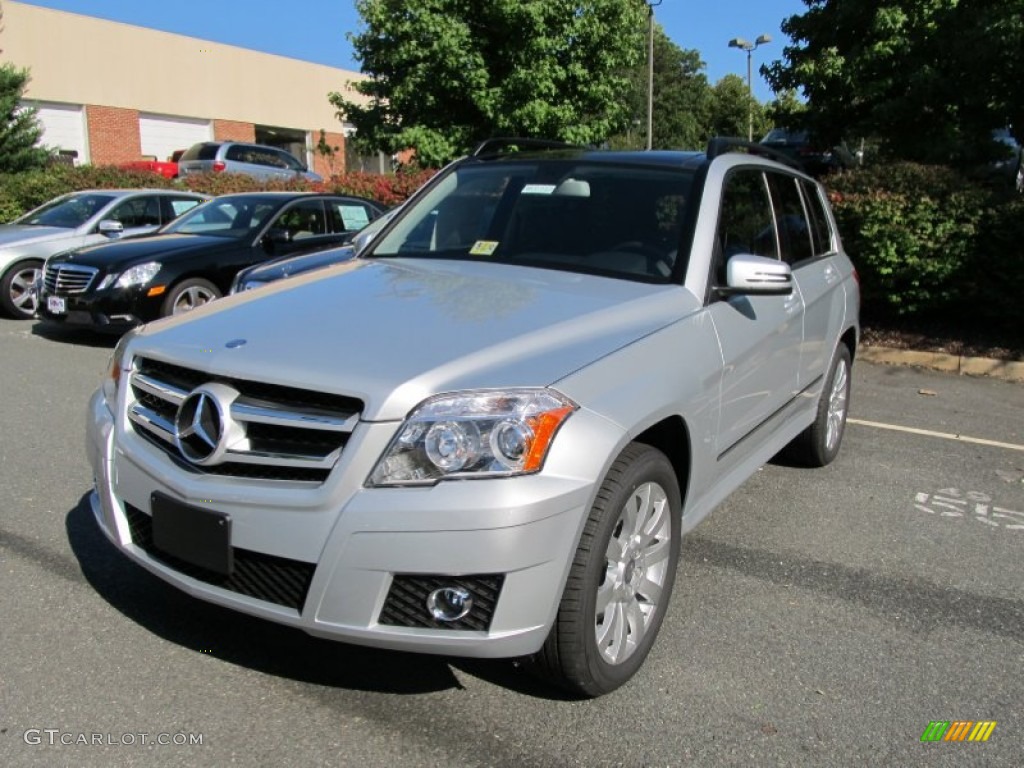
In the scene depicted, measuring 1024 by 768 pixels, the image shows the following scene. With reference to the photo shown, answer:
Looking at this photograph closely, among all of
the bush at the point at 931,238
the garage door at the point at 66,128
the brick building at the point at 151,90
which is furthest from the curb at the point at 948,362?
the garage door at the point at 66,128

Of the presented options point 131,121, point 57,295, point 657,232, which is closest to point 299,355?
point 657,232

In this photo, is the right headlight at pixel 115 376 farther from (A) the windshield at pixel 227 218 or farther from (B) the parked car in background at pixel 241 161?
(B) the parked car in background at pixel 241 161

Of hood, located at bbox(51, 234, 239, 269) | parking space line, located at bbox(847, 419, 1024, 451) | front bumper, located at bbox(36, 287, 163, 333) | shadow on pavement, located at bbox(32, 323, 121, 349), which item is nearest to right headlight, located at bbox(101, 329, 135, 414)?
parking space line, located at bbox(847, 419, 1024, 451)

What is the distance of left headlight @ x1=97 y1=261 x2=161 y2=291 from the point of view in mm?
8477

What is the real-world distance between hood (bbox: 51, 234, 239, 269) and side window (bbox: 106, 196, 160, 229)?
6.42 ft

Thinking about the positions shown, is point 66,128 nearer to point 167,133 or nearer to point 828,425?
point 167,133

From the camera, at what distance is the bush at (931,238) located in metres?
8.70

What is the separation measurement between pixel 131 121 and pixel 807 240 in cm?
3580

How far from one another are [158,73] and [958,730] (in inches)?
1562

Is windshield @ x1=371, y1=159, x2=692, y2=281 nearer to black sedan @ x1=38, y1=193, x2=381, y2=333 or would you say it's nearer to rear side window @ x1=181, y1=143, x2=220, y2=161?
black sedan @ x1=38, y1=193, x2=381, y2=333

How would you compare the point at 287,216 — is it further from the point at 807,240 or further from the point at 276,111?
the point at 276,111

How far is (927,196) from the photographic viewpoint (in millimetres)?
8898

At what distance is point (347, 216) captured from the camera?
34.0 ft
